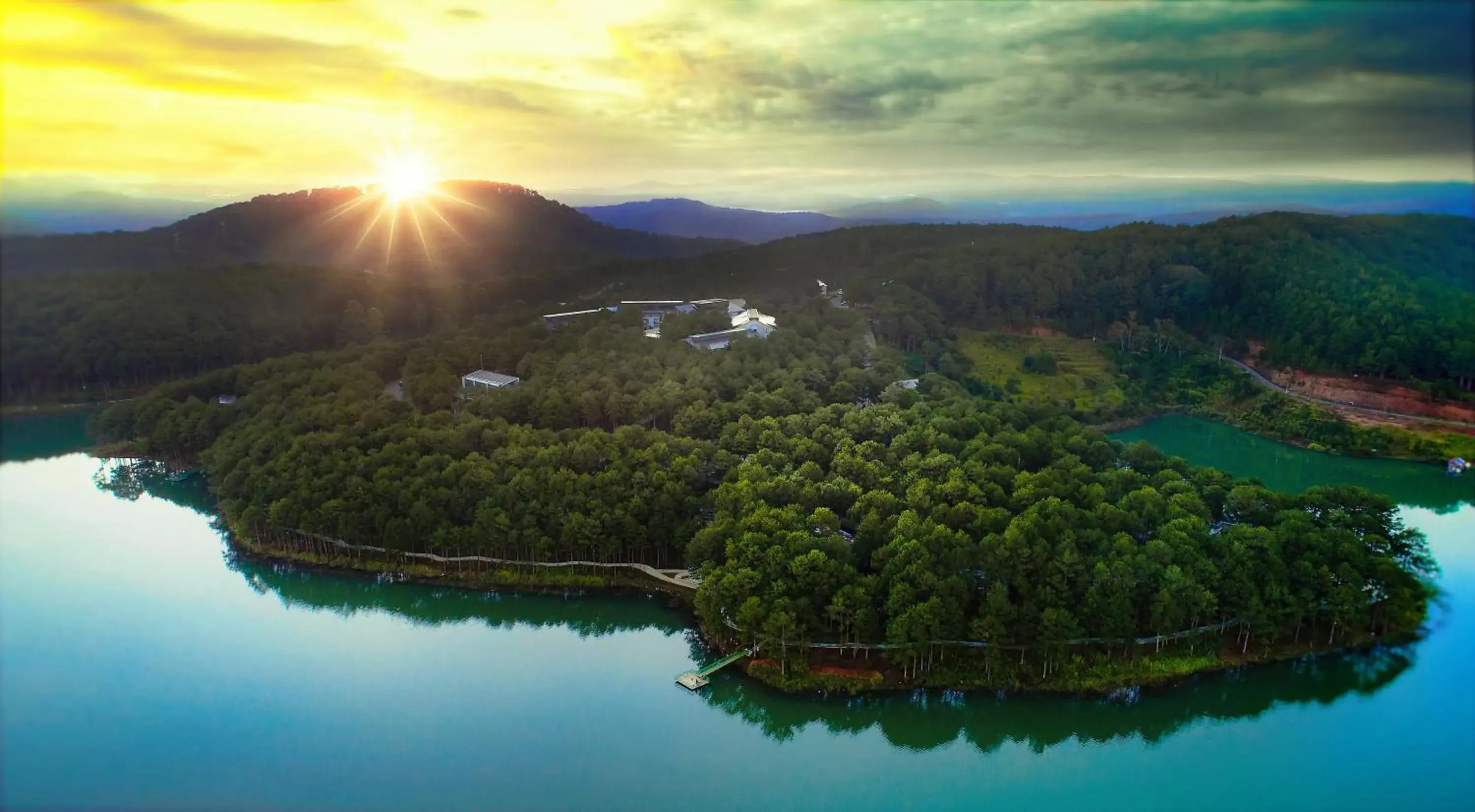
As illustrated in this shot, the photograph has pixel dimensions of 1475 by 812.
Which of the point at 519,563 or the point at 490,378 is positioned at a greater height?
the point at 490,378

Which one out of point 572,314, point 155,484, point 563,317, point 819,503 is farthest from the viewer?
point 572,314

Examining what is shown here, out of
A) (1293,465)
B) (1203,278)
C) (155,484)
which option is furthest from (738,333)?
(1203,278)

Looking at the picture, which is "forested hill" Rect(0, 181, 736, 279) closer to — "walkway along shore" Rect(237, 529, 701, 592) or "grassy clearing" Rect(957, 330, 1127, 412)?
"walkway along shore" Rect(237, 529, 701, 592)

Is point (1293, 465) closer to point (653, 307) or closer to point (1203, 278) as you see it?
point (1203, 278)

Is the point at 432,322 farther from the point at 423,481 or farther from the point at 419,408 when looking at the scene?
the point at 423,481

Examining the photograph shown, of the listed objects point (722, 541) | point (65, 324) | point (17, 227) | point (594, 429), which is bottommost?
point (722, 541)

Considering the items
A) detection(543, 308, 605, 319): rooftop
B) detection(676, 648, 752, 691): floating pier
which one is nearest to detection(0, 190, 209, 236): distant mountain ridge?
detection(676, 648, 752, 691): floating pier

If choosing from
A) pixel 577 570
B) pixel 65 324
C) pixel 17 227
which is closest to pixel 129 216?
pixel 65 324

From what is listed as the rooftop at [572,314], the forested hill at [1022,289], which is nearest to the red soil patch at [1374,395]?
the forested hill at [1022,289]
